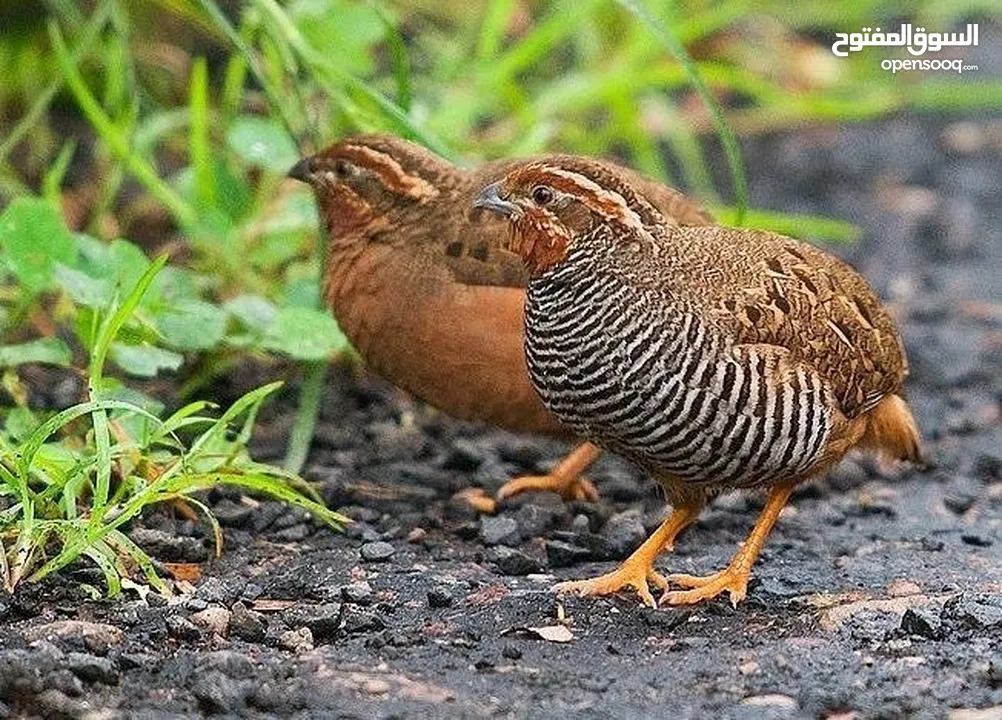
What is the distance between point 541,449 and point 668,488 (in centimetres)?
151

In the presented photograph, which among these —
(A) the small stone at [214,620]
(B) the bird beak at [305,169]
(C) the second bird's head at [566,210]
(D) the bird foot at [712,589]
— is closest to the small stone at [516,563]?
(D) the bird foot at [712,589]

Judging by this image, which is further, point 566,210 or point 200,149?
point 200,149

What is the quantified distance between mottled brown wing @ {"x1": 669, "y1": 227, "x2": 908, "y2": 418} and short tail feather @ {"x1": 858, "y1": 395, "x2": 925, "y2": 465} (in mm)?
100

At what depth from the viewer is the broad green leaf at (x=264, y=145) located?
6617 millimetres

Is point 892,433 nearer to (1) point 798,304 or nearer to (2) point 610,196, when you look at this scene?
(1) point 798,304

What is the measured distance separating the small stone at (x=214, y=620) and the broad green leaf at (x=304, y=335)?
1576 mm

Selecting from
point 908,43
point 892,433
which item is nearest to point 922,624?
point 892,433

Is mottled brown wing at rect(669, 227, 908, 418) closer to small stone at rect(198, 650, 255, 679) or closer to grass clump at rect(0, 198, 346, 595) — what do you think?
grass clump at rect(0, 198, 346, 595)

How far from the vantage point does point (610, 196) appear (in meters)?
4.66

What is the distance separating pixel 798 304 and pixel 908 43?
5.46 metres

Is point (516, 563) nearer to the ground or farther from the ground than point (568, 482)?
nearer to the ground

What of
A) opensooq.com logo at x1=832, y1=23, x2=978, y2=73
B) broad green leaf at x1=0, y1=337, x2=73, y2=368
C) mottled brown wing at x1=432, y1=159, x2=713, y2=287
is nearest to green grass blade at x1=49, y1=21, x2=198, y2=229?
broad green leaf at x1=0, y1=337, x2=73, y2=368

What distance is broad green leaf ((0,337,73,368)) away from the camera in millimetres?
5230

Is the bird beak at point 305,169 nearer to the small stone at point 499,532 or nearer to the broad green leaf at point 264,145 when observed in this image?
the broad green leaf at point 264,145
